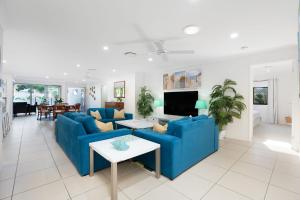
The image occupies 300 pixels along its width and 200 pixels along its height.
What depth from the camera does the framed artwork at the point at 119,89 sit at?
7684mm

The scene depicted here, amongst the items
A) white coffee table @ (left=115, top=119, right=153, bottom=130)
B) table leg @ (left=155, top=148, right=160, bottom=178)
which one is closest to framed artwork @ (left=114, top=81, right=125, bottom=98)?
white coffee table @ (left=115, top=119, right=153, bottom=130)

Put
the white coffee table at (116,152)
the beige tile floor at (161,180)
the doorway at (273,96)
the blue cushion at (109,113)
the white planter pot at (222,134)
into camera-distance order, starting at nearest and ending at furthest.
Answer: the white coffee table at (116,152) → the beige tile floor at (161,180) → the white planter pot at (222,134) → the blue cushion at (109,113) → the doorway at (273,96)

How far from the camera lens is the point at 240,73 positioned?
430 centimetres

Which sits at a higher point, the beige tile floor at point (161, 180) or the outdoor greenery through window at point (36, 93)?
the outdoor greenery through window at point (36, 93)

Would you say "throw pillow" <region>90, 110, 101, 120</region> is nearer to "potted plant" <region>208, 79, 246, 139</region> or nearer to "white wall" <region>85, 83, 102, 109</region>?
"potted plant" <region>208, 79, 246, 139</region>

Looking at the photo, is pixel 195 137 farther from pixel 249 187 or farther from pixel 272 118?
pixel 272 118

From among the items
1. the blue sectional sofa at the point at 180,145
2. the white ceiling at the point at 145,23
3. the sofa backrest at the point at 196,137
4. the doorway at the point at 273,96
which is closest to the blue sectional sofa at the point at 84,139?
the blue sectional sofa at the point at 180,145

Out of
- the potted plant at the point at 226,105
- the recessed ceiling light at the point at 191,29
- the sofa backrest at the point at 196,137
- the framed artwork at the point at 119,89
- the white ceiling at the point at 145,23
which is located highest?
the white ceiling at the point at 145,23

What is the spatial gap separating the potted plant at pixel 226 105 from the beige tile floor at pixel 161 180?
1.13 metres

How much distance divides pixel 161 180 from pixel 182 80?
4.08 m

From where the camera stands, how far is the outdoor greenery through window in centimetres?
975

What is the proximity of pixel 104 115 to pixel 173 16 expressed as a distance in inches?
177

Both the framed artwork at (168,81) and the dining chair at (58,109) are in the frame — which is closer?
the framed artwork at (168,81)

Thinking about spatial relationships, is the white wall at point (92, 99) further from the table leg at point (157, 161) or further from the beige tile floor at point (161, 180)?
the table leg at point (157, 161)
